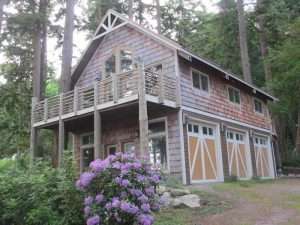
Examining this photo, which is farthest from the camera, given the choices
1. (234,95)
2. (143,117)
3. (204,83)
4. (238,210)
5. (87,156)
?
(234,95)

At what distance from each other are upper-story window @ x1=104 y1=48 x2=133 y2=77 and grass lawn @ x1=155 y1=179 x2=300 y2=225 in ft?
24.1

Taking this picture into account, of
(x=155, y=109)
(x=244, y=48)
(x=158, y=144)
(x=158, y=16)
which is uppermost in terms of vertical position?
(x=158, y=16)

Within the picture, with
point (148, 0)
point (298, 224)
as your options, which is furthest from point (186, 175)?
point (148, 0)

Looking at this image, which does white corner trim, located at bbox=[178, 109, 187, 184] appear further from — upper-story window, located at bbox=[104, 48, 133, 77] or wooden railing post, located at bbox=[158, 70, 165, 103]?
upper-story window, located at bbox=[104, 48, 133, 77]

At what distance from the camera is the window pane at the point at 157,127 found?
12.8 metres

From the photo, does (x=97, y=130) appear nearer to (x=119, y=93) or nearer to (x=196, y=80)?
(x=119, y=93)

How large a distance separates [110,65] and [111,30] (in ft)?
5.50

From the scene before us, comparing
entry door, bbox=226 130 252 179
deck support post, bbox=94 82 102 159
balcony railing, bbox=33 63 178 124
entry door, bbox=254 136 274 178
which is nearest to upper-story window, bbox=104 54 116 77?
balcony railing, bbox=33 63 178 124

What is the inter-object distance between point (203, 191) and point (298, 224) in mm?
3656

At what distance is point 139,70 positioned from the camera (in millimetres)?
10820

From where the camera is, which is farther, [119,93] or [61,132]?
[61,132]

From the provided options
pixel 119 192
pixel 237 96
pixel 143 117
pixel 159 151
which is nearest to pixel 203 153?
pixel 159 151

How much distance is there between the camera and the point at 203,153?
13258 millimetres

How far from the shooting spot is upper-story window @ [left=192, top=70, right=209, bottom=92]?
45.5ft
